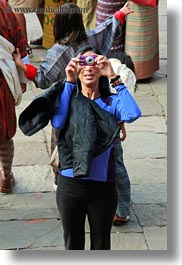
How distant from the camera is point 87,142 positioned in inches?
158

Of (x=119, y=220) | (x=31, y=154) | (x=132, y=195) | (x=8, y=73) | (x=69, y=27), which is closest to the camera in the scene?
(x=69, y=27)

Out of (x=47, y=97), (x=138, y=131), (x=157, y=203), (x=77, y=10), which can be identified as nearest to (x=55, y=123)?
(x=47, y=97)

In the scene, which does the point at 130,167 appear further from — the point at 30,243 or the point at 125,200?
the point at 30,243

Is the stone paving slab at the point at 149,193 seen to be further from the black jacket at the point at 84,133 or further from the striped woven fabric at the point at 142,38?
the striped woven fabric at the point at 142,38

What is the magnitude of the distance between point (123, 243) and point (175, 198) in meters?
0.46

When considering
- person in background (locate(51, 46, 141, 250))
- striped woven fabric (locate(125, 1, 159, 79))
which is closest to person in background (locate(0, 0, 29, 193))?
person in background (locate(51, 46, 141, 250))

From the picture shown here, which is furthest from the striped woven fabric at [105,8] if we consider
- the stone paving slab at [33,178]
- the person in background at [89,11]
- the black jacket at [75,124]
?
the black jacket at [75,124]

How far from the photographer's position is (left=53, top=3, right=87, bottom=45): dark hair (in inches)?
183

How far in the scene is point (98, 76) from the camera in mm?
4105

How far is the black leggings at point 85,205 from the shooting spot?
4.07 metres

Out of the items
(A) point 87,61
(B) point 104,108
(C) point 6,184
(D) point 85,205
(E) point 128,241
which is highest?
(A) point 87,61

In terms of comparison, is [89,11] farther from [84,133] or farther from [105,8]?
[84,133]

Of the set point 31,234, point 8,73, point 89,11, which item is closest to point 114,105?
point 8,73

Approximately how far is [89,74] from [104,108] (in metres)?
0.21
